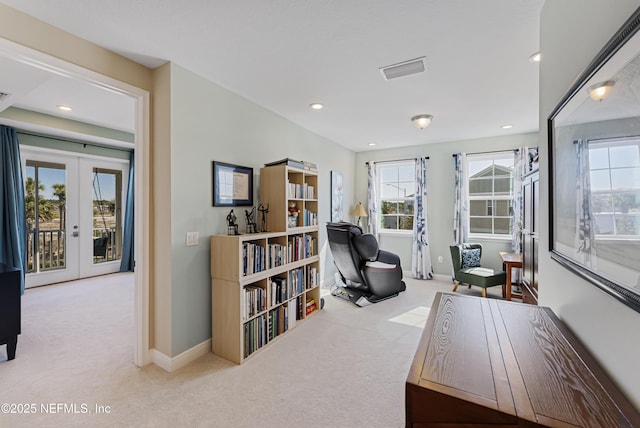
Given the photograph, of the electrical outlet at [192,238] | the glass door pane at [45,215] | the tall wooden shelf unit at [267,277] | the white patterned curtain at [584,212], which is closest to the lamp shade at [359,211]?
the tall wooden shelf unit at [267,277]

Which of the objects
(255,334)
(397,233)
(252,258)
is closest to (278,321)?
(255,334)

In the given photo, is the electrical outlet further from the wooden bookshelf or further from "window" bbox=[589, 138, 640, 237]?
"window" bbox=[589, 138, 640, 237]

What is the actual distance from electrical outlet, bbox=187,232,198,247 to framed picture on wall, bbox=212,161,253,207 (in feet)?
1.14

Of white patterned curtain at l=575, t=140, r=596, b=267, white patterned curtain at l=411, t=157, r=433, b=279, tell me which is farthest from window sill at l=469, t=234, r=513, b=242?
white patterned curtain at l=575, t=140, r=596, b=267

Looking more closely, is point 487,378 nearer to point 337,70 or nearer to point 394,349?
point 394,349

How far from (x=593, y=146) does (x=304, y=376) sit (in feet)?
7.35

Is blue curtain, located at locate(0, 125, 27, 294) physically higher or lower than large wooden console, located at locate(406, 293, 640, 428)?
higher

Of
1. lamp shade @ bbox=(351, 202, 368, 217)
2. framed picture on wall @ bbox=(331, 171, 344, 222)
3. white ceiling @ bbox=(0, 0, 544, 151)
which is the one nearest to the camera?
white ceiling @ bbox=(0, 0, 544, 151)

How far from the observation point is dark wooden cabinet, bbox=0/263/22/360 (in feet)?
7.58

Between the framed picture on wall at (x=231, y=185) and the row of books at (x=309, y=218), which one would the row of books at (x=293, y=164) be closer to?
the framed picture on wall at (x=231, y=185)

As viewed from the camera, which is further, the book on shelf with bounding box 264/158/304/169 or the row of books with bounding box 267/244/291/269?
the book on shelf with bounding box 264/158/304/169

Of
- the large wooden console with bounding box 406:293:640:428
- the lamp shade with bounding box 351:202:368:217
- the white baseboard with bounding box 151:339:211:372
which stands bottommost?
the white baseboard with bounding box 151:339:211:372

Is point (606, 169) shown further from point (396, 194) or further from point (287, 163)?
point (396, 194)

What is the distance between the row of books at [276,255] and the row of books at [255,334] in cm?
51
